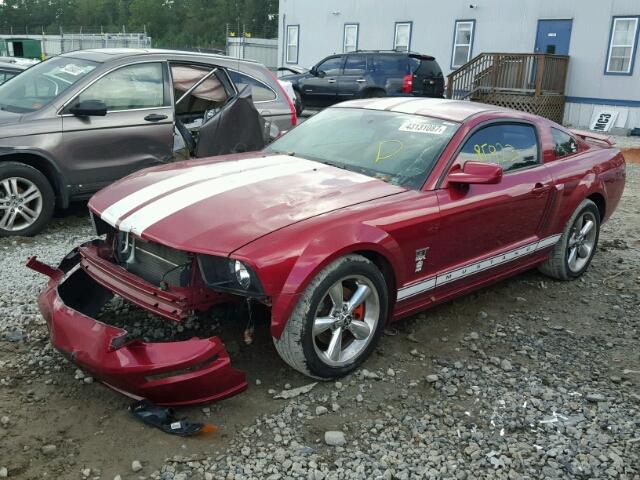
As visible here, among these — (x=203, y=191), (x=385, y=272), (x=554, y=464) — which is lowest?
(x=554, y=464)

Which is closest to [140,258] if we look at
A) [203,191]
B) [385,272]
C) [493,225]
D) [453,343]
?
[203,191]

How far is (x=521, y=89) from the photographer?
1794 cm

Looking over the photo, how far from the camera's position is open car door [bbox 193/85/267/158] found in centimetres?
631

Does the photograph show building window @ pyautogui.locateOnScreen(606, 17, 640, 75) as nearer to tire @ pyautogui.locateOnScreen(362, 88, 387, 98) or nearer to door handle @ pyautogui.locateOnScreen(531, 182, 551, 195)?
tire @ pyautogui.locateOnScreen(362, 88, 387, 98)

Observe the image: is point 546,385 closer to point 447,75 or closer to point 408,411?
point 408,411

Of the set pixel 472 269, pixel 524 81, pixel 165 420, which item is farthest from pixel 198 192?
pixel 524 81

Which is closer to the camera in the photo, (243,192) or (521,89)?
(243,192)

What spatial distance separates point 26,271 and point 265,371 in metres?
2.43

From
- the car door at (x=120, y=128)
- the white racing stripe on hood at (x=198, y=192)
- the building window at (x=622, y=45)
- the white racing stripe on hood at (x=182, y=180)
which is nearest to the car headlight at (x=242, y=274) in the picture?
the white racing stripe on hood at (x=198, y=192)

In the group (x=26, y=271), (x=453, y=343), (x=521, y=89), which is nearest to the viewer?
(x=453, y=343)

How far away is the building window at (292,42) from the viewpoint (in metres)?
26.1

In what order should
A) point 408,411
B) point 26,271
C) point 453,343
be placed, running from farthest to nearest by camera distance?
point 26,271 < point 453,343 < point 408,411

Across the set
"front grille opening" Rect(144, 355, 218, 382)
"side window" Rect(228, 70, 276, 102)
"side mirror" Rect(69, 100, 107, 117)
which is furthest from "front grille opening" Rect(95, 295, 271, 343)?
"side window" Rect(228, 70, 276, 102)

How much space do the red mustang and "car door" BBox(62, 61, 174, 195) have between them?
6.57 feet
